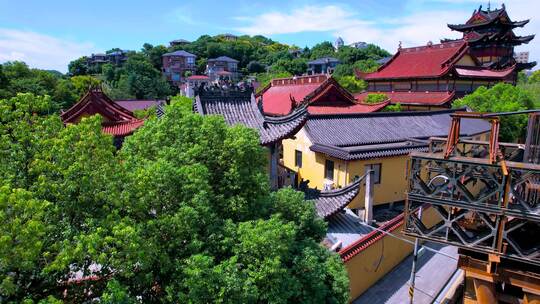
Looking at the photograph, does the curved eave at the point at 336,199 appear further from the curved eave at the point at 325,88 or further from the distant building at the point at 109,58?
the distant building at the point at 109,58

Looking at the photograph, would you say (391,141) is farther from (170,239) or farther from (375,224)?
(170,239)

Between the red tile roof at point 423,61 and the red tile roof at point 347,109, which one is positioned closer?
the red tile roof at point 347,109

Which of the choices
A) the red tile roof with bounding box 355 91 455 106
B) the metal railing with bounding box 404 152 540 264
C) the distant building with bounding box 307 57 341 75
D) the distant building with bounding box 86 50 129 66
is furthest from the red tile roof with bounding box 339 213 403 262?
the distant building with bounding box 86 50 129 66

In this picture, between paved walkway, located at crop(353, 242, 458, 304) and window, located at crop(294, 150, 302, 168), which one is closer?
paved walkway, located at crop(353, 242, 458, 304)

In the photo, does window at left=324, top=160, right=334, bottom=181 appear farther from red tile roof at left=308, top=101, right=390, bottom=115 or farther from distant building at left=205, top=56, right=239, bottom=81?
distant building at left=205, top=56, right=239, bottom=81

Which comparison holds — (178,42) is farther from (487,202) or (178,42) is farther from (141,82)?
(487,202)

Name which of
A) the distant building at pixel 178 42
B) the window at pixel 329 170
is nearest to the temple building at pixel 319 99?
the window at pixel 329 170
